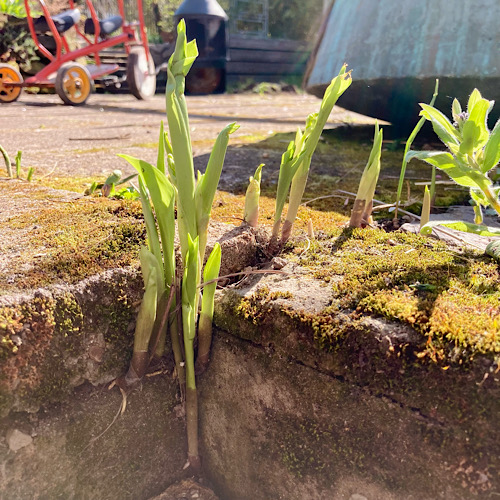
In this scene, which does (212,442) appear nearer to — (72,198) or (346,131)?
(72,198)

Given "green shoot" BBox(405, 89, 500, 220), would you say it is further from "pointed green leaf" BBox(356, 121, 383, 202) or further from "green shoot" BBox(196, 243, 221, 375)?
"green shoot" BBox(196, 243, 221, 375)

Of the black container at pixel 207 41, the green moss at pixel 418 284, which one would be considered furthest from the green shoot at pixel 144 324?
the black container at pixel 207 41

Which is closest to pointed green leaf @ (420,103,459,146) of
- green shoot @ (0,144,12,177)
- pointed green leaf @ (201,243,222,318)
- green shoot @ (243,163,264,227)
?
green shoot @ (243,163,264,227)

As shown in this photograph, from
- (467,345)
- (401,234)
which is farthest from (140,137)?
(467,345)

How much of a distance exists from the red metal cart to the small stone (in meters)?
4.85

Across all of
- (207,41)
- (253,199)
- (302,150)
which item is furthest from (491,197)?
(207,41)

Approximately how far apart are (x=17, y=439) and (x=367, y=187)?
2.88 ft

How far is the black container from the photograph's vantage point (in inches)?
340

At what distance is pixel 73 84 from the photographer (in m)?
5.21

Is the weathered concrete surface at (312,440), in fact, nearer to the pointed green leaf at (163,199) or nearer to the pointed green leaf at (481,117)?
the pointed green leaf at (163,199)

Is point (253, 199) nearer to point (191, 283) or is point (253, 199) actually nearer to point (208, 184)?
point (208, 184)

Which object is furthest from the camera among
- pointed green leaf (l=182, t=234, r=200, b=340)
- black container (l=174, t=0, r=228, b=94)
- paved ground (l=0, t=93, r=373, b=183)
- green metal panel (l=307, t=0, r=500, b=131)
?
black container (l=174, t=0, r=228, b=94)

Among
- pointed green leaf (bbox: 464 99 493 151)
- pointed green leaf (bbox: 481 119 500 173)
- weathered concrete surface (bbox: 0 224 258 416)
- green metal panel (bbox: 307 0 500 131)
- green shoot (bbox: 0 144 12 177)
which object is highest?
green metal panel (bbox: 307 0 500 131)

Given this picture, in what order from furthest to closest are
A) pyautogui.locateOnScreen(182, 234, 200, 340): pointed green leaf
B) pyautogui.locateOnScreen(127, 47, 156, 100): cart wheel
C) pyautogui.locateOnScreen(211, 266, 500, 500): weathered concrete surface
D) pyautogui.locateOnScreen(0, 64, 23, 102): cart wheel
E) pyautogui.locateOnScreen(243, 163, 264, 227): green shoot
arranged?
1. pyautogui.locateOnScreen(127, 47, 156, 100): cart wheel
2. pyautogui.locateOnScreen(0, 64, 23, 102): cart wheel
3. pyautogui.locateOnScreen(243, 163, 264, 227): green shoot
4. pyautogui.locateOnScreen(182, 234, 200, 340): pointed green leaf
5. pyautogui.locateOnScreen(211, 266, 500, 500): weathered concrete surface
